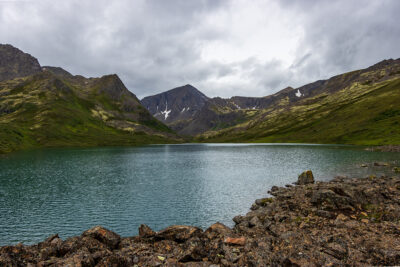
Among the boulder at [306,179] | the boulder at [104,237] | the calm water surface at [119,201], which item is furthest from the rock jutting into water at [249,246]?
the boulder at [306,179]

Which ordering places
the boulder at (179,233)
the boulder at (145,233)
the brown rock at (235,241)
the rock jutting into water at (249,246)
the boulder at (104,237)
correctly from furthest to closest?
the boulder at (145,233)
the boulder at (179,233)
the boulder at (104,237)
the brown rock at (235,241)
the rock jutting into water at (249,246)

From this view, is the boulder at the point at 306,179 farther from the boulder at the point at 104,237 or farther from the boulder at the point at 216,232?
the boulder at the point at 104,237

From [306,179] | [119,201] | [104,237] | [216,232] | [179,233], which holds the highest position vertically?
[104,237]

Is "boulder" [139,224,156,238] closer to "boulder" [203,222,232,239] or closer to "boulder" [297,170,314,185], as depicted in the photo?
"boulder" [203,222,232,239]

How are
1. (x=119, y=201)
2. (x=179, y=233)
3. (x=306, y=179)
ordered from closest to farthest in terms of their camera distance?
(x=179, y=233)
(x=119, y=201)
(x=306, y=179)

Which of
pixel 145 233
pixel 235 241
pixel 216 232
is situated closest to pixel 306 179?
pixel 216 232

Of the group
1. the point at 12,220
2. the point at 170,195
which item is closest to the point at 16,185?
the point at 12,220

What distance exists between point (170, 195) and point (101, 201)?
1617cm

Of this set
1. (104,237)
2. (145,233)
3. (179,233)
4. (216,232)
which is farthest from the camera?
(145,233)

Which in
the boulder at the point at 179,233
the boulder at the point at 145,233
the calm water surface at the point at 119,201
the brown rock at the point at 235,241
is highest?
the brown rock at the point at 235,241

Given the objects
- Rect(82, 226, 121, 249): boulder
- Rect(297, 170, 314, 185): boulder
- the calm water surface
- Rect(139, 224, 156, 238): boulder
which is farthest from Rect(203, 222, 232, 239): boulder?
Rect(297, 170, 314, 185): boulder

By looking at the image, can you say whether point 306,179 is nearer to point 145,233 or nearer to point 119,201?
point 145,233

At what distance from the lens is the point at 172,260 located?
57.8 feet

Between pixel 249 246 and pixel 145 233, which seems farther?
pixel 145 233
